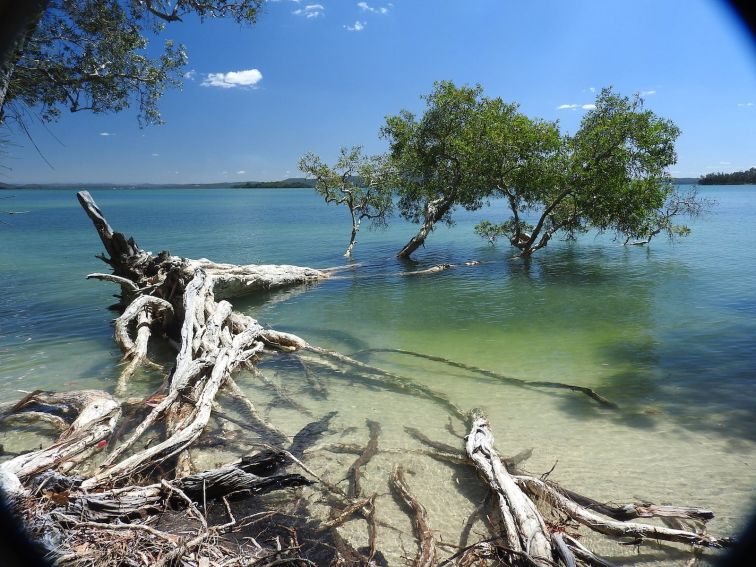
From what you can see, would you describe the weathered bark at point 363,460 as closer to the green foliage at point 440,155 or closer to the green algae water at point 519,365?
the green algae water at point 519,365

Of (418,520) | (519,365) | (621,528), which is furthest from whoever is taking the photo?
(519,365)

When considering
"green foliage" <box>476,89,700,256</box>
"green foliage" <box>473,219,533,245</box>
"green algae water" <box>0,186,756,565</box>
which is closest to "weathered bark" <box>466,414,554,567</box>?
"green algae water" <box>0,186,756,565</box>

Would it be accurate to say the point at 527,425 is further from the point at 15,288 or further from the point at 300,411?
the point at 15,288

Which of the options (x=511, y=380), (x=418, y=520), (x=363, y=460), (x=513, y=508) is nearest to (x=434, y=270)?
(x=511, y=380)

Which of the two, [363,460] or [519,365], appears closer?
[363,460]

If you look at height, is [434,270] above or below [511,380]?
above

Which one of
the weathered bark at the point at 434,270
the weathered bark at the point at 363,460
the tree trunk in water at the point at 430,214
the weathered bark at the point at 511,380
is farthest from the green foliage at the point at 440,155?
the weathered bark at the point at 363,460

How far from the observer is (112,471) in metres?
5.19

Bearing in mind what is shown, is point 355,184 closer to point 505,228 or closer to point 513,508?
point 505,228

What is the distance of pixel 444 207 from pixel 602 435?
23697mm

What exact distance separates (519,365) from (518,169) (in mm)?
18073

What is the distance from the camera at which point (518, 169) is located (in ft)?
86.0

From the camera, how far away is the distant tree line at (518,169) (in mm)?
23297

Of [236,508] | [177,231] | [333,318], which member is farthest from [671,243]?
[177,231]
